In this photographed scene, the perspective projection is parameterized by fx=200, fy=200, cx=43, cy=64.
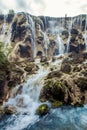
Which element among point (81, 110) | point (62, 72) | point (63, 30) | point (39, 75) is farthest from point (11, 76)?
point (63, 30)

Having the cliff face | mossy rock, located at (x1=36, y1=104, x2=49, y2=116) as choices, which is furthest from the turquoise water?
the cliff face

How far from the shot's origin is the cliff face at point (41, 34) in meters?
55.1

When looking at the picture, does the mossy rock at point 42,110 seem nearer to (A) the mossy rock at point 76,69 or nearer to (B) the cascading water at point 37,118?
(B) the cascading water at point 37,118

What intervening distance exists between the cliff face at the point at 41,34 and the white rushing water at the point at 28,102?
18.7 m

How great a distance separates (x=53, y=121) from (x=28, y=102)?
6.99 metres

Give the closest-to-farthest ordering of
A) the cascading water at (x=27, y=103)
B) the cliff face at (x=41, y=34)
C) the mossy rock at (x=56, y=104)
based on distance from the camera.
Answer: the cascading water at (x=27, y=103)
the mossy rock at (x=56, y=104)
the cliff face at (x=41, y=34)

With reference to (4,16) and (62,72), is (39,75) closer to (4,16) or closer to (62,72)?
(62,72)

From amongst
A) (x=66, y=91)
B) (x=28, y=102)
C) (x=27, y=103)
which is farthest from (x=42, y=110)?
(x=66, y=91)

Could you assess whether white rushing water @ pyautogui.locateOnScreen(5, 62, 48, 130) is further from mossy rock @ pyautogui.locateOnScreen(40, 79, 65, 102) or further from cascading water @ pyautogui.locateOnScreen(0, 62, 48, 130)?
mossy rock @ pyautogui.locateOnScreen(40, 79, 65, 102)

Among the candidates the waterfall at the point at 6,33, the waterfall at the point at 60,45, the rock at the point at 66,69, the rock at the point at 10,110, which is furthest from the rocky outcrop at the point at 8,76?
the waterfall at the point at 6,33

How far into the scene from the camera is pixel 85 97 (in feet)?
96.1

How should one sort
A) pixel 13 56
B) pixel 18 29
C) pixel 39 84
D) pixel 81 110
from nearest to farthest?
pixel 81 110 → pixel 39 84 → pixel 13 56 → pixel 18 29

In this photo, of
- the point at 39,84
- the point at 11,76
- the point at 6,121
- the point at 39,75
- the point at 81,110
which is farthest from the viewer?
the point at 39,75

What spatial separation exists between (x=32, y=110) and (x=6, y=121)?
172 inches
